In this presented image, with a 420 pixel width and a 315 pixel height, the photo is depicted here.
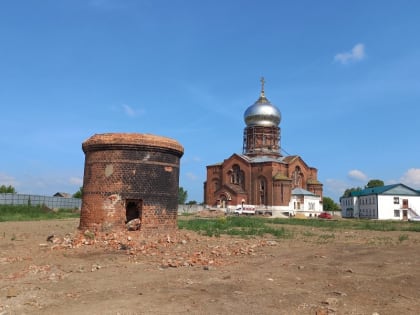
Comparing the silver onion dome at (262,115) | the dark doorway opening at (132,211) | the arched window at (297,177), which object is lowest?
the dark doorway opening at (132,211)

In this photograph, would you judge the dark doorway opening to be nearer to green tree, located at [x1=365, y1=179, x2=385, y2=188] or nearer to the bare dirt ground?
the bare dirt ground

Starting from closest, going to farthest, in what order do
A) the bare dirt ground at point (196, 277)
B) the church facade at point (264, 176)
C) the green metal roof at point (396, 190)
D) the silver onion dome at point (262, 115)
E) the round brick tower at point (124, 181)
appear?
the bare dirt ground at point (196, 277)
the round brick tower at point (124, 181)
the church facade at point (264, 176)
the green metal roof at point (396, 190)
the silver onion dome at point (262, 115)

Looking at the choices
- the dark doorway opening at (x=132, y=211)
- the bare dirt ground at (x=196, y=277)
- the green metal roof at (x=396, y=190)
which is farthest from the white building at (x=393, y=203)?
the dark doorway opening at (x=132, y=211)

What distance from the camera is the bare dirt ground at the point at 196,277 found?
21.2 ft

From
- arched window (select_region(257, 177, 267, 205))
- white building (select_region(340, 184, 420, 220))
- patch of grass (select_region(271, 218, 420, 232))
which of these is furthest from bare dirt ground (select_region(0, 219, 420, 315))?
white building (select_region(340, 184, 420, 220))

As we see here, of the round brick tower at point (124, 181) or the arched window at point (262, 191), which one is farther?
the arched window at point (262, 191)

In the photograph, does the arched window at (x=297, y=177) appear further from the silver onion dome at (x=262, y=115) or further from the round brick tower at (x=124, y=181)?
the round brick tower at (x=124, y=181)

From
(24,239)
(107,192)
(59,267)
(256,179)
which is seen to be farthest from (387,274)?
(256,179)

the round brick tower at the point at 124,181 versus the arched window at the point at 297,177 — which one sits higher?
the arched window at the point at 297,177

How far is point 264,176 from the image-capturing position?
4941cm

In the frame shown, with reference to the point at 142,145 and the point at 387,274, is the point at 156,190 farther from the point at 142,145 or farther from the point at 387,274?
the point at 387,274

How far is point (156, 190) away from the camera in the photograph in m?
13.6

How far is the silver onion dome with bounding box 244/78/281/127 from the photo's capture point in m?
53.8

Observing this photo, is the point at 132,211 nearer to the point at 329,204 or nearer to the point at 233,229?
the point at 233,229
